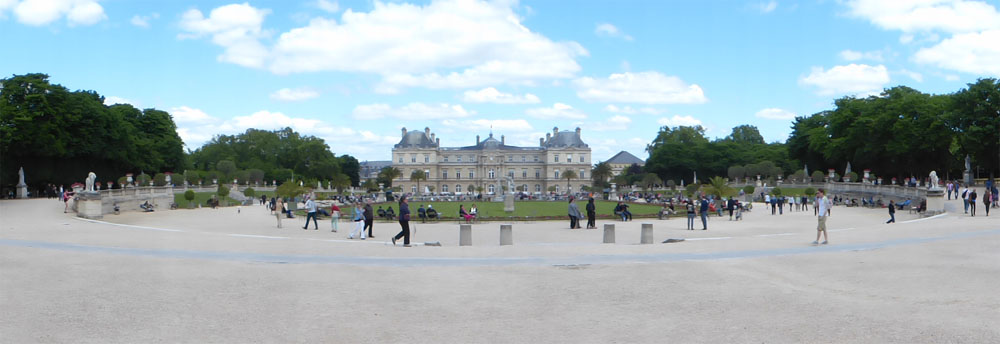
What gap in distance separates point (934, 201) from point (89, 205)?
33991 millimetres

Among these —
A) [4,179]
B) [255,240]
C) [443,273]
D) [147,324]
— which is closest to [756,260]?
[443,273]

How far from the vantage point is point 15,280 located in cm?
1117

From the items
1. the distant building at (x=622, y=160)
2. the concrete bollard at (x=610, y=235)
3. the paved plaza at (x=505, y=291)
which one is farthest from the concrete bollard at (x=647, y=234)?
the distant building at (x=622, y=160)

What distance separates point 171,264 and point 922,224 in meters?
21.7

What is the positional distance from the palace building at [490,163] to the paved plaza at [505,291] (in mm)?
116364

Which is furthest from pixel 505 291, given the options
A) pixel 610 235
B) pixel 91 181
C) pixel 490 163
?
pixel 490 163

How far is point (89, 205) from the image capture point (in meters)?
28.2

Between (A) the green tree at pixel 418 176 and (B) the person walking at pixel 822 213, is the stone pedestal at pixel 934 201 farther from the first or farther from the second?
(A) the green tree at pixel 418 176

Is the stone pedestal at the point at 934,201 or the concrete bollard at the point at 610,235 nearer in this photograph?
the concrete bollard at the point at 610,235

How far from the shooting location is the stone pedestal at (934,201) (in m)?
27.4

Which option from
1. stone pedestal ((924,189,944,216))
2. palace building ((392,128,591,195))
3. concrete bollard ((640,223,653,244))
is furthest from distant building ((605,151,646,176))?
concrete bollard ((640,223,653,244))

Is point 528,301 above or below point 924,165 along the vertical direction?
below

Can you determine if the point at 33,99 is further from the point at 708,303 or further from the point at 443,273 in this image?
the point at 708,303

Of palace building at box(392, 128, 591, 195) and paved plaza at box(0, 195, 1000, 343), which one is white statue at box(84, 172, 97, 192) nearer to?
paved plaza at box(0, 195, 1000, 343)
